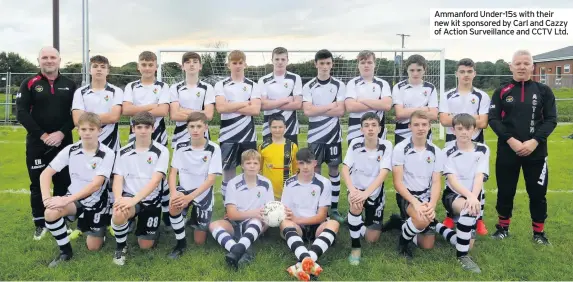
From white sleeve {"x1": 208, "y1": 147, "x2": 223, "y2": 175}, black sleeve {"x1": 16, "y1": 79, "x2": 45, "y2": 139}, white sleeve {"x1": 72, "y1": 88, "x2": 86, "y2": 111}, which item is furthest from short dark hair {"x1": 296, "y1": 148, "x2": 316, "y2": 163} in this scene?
black sleeve {"x1": 16, "y1": 79, "x2": 45, "y2": 139}

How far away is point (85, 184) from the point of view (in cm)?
414

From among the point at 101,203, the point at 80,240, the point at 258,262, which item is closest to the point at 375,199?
the point at 258,262

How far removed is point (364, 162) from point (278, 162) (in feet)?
2.96

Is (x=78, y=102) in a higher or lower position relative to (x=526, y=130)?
higher

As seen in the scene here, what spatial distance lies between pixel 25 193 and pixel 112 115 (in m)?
3.18

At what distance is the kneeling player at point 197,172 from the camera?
13.6ft

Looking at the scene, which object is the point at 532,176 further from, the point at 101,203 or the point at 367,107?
the point at 101,203

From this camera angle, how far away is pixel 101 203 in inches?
166

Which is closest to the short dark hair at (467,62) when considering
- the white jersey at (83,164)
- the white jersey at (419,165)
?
the white jersey at (419,165)

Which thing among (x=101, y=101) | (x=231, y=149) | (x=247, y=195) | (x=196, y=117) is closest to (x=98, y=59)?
(x=101, y=101)

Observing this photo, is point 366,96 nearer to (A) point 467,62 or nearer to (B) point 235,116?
(A) point 467,62

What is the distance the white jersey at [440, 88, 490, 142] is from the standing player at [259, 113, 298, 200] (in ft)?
5.56

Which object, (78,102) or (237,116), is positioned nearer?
(78,102)

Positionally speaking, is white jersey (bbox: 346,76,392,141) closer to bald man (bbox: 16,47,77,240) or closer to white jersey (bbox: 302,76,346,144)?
white jersey (bbox: 302,76,346,144)
